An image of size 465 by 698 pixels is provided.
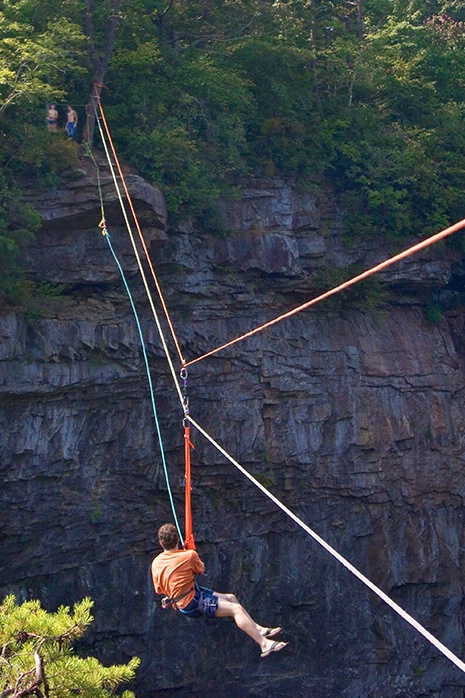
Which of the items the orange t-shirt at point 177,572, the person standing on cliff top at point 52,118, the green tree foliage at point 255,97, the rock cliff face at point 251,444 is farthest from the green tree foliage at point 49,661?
the person standing on cliff top at point 52,118

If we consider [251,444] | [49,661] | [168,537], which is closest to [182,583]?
[168,537]

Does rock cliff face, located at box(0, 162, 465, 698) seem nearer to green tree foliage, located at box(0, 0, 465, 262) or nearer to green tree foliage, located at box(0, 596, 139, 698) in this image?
green tree foliage, located at box(0, 0, 465, 262)

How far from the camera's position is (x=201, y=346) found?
1677 cm

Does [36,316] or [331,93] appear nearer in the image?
[36,316]

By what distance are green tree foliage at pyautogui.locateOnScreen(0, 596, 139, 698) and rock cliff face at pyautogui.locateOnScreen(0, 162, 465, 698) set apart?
770cm

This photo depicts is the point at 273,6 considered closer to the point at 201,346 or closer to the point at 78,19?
the point at 78,19

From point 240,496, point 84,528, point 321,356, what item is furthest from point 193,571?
point 321,356

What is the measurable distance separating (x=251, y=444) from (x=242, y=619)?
9.69 m

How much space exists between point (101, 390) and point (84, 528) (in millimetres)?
2295

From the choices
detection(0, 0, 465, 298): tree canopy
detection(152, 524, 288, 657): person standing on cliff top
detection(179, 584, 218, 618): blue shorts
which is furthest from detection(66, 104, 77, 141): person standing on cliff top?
detection(179, 584, 218, 618): blue shorts

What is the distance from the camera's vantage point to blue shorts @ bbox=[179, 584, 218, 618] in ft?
25.2

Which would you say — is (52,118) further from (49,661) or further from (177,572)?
(49,661)

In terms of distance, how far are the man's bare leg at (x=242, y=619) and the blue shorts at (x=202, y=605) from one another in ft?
0.16

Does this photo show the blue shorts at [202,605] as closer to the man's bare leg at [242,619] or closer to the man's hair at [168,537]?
the man's bare leg at [242,619]
